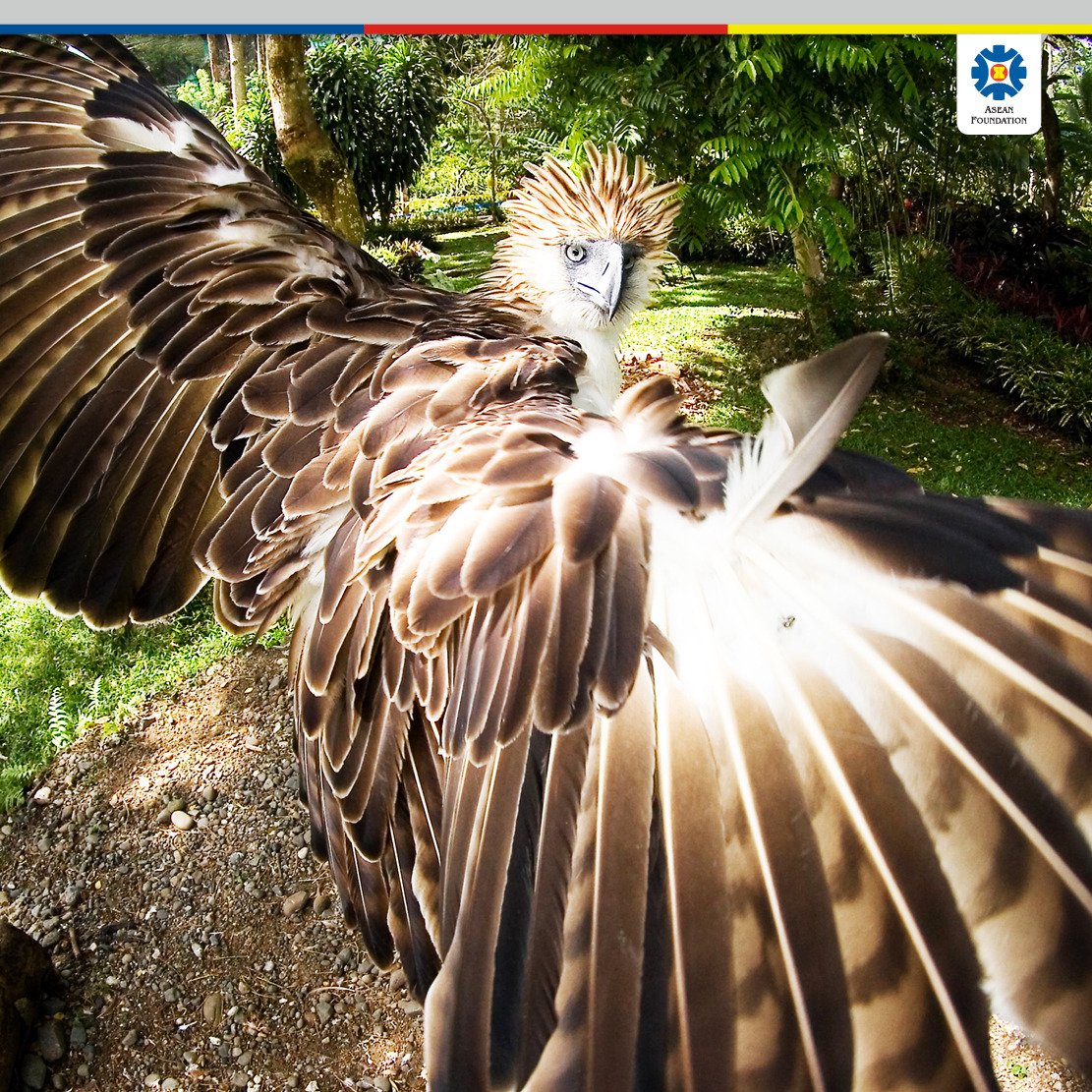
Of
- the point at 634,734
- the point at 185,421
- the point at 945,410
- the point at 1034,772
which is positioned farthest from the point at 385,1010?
the point at 945,410

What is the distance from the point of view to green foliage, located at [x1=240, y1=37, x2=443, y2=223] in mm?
7422

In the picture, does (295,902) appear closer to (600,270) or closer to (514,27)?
(600,270)

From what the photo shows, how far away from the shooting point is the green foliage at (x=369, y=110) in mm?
7422

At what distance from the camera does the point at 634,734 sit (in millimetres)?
889

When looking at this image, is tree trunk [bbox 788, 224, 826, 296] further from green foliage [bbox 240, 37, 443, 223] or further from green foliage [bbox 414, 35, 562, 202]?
green foliage [bbox 240, 37, 443, 223]

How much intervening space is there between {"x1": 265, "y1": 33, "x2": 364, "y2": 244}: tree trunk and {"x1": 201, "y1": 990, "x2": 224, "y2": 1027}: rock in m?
2.45

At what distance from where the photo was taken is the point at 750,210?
440cm

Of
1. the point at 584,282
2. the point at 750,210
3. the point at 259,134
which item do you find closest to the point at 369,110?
the point at 259,134

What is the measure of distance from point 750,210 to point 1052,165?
3.24 m

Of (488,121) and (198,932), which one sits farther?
(488,121)

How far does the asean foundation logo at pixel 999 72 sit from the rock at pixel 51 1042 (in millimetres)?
2847

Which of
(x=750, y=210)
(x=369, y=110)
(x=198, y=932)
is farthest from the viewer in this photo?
(x=369, y=110)

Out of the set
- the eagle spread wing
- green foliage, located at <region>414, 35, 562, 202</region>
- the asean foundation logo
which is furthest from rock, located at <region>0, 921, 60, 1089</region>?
green foliage, located at <region>414, 35, 562, 202</region>

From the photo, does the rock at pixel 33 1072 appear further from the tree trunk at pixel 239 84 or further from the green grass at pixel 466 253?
the tree trunk at pixel 239 84
